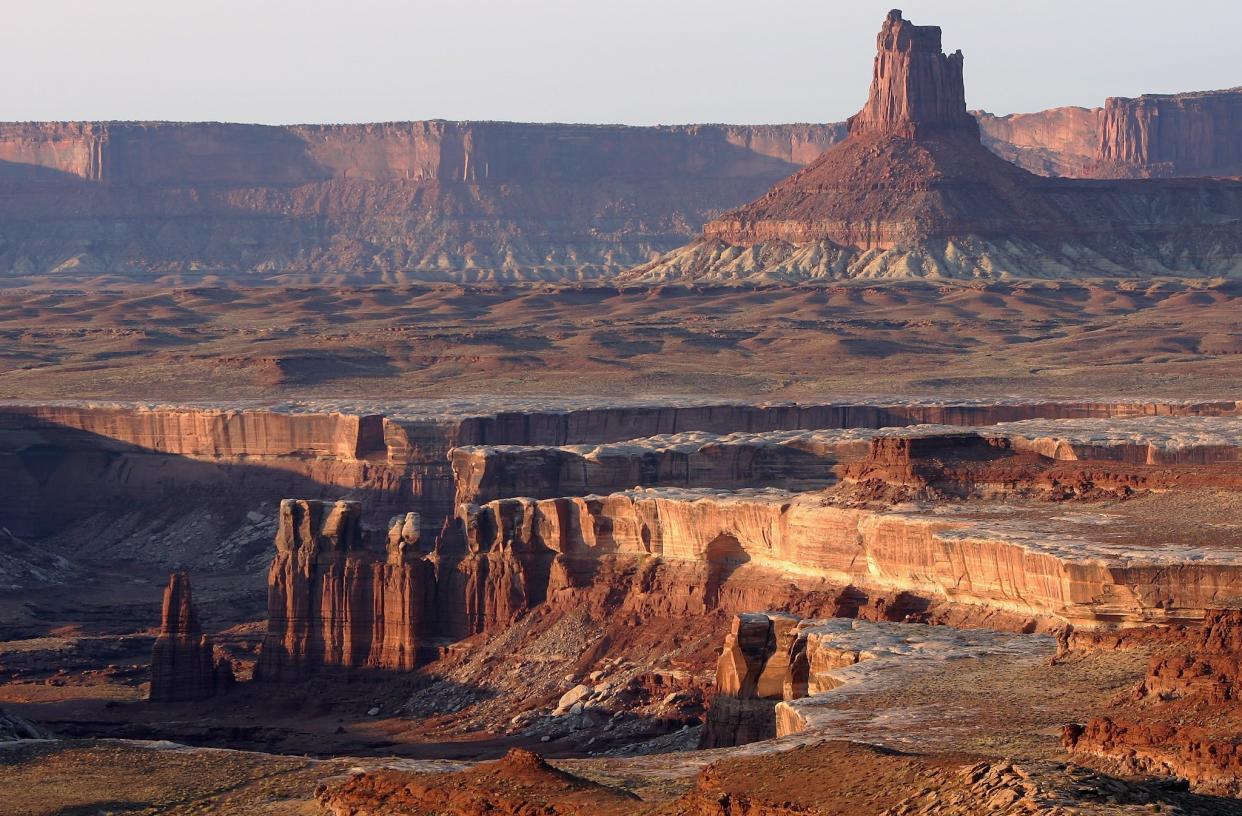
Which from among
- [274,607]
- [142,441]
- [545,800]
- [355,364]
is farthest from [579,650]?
[355,364]

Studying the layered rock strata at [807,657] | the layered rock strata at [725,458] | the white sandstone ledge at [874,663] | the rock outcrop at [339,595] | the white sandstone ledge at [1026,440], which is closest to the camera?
the white sandstone ledge at [874,663]

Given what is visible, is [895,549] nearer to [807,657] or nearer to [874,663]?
[807,657]

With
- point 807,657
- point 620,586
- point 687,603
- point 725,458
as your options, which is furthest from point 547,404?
point 807,657

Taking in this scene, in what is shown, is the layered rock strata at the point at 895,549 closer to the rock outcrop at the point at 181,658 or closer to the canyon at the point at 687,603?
the canyon at the point at 687,603

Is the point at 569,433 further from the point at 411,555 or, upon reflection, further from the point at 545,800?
the point at 545,800

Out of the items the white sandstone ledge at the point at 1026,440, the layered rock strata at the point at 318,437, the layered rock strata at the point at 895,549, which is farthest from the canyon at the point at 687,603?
the layered rock strata at the point at 318,437

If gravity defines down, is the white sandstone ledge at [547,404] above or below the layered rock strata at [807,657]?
below
